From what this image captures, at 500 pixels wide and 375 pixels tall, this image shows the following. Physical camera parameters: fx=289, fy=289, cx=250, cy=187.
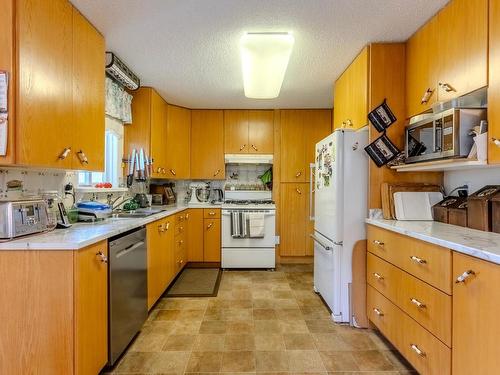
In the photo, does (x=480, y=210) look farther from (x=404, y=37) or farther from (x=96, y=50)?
(x=96, y=50)

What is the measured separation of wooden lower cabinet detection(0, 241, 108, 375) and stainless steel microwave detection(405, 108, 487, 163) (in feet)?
6.65

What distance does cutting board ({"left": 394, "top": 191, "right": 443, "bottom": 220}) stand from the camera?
2117 mm

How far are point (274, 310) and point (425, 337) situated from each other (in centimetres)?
137

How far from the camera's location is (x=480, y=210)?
169cm

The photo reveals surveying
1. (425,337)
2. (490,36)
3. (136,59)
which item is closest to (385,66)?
(490,36)

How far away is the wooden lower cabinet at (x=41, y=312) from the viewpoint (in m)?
1.34

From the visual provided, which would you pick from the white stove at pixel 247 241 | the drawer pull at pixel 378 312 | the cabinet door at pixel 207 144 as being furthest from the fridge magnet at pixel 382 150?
the cabinet door at pixel 207 144

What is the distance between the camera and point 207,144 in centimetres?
427

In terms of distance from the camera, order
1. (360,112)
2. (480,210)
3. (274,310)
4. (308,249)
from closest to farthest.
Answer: (480,210), (360,112), (274,310), (308,249)

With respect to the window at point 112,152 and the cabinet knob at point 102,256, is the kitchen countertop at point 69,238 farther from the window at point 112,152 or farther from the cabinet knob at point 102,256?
the window at point 112,152

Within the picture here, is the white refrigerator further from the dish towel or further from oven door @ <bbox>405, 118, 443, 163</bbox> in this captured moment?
the dish towel

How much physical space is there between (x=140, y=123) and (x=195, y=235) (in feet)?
5.38

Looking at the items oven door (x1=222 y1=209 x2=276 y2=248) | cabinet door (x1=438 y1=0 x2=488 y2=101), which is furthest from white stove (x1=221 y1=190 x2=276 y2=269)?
cabinet door (x1=438 y1=0 x2=488 y2=101)

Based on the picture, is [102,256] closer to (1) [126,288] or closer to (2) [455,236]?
(1) [126,288]
